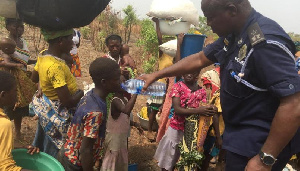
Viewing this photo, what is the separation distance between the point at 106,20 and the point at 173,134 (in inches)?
337

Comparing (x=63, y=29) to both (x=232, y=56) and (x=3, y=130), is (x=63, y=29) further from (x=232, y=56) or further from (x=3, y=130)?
(x=232, y=56)

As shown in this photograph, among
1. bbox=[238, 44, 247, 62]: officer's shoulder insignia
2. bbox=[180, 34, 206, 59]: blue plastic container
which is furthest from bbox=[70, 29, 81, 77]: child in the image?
bbox=[238, 44, 247, 62]: officer's shoulder insignia

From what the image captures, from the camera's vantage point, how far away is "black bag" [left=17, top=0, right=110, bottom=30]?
2053 millimetres

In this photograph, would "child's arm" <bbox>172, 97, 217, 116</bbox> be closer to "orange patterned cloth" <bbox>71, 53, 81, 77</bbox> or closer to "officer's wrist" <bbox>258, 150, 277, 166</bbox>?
"officer's wrist" <bbox>258, 150, 277, 166</bbox>

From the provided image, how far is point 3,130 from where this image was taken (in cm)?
163

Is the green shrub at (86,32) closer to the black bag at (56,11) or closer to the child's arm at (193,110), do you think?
the child's arm at (193,110)

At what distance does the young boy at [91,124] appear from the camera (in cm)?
198

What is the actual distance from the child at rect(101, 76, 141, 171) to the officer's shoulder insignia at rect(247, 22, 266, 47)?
1.18m

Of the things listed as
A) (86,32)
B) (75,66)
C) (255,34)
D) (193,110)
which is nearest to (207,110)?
(193,110)

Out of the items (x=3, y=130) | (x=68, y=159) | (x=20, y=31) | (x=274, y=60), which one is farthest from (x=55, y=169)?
(x=20, y=31)

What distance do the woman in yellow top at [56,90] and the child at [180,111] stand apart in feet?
3.48

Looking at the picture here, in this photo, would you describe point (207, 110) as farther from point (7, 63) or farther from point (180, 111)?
point (7, 63)

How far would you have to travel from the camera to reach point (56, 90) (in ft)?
7.48

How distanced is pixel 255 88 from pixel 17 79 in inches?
119
